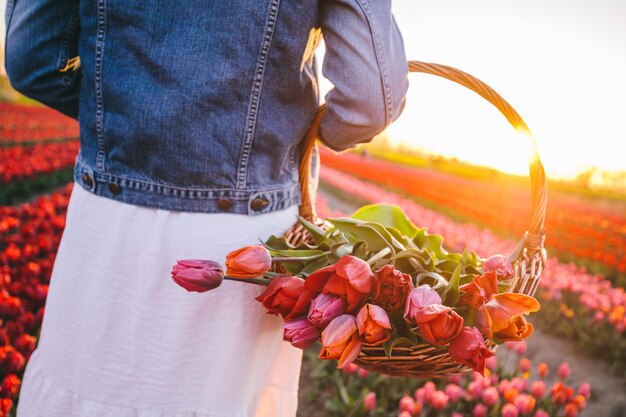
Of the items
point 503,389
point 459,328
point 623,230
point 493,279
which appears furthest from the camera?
point 623,230

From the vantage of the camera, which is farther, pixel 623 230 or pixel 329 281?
pixel 623 230

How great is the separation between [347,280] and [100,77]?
705 mm

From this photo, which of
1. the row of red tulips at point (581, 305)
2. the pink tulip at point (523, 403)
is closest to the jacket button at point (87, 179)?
the pink tulip at point (523, 403)

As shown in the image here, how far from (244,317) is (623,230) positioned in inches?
329

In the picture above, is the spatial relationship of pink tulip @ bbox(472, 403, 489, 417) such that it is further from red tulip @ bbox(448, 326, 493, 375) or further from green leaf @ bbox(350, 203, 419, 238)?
red tulip @ bbox(448, 326, 493, 375)

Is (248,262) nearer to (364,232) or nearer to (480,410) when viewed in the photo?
(364,232)

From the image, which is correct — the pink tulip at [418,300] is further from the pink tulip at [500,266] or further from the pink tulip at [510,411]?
the pink tulip at [510,411]

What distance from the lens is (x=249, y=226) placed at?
1.07 meters

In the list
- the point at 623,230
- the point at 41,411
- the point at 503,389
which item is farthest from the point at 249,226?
the point at 623,230

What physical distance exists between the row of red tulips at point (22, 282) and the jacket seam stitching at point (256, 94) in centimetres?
133

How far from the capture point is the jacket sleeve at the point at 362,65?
951 mm

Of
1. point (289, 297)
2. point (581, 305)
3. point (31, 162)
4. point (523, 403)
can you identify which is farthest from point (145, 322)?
point (31, 162)

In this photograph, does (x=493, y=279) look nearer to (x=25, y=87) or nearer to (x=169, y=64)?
(x=169, y=64)

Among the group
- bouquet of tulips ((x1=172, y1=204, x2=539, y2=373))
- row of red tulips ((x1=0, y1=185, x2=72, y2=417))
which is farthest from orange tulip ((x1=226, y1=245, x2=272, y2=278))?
row of red tulips ((x1=0, y1=185, x2=72, y2=417))
